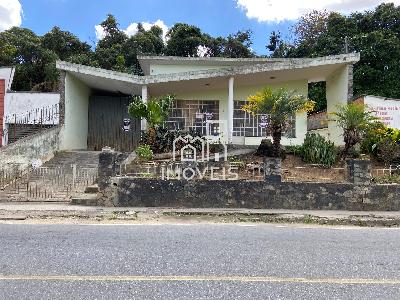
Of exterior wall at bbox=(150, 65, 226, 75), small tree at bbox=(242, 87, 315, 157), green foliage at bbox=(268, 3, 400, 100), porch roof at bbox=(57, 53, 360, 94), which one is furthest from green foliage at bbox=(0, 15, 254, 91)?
small tree at bbox=(242, 87, 315, 157)

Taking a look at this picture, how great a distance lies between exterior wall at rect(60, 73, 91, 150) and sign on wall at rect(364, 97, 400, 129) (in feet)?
41.2

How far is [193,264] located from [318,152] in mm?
10038

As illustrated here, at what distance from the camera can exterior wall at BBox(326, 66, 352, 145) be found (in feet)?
55.8

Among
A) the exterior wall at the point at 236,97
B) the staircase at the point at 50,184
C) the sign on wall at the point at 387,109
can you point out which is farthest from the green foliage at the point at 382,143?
the staircase at the point at 50,184

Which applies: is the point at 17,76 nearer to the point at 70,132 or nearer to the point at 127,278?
the point at 70,132

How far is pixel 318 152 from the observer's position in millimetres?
14328

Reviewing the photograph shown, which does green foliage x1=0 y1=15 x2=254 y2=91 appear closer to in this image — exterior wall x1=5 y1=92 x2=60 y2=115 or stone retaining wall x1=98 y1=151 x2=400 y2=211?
exterior wall x1=5 y1=92 x2=60 y2=115

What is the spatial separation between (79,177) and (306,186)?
23.6ft

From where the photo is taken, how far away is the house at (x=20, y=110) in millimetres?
19797

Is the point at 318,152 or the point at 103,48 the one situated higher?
the point at 103,48

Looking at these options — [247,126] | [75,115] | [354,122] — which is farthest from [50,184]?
[354,122]

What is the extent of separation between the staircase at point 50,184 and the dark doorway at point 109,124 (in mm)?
5735

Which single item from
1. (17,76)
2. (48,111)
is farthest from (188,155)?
(17,76)

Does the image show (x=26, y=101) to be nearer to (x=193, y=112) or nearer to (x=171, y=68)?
(x=171, y=68)
